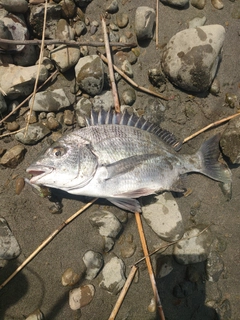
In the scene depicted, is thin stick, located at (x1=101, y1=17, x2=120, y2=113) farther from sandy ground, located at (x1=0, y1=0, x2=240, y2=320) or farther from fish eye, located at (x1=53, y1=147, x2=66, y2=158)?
fish eye, located at (x1=53, y1=147, x2=66, y2=158)

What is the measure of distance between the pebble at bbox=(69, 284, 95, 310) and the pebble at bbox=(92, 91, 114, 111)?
295 cm

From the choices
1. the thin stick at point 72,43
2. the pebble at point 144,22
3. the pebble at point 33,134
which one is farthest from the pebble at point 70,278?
the pebble at point 144,22

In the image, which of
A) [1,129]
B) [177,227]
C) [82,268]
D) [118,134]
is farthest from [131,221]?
[1,129]

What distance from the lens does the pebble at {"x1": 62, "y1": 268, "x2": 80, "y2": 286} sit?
3.98m

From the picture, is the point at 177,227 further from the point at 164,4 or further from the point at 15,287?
the point at 164,4

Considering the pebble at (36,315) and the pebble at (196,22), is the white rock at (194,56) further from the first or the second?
the pebble at (36,315)

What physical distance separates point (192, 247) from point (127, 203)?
1.40m

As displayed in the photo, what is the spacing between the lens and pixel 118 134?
3.90m

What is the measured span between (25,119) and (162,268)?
340cm

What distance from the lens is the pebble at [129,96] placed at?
14.3 feet

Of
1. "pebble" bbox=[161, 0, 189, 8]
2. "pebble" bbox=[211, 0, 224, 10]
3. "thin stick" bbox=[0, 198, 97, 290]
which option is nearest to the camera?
"thin stick" bbox=[0, 198, 97, 290]

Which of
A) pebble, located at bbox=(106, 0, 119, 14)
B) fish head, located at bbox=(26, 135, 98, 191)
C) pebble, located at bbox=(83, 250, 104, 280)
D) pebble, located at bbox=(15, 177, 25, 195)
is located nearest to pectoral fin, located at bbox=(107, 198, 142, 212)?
fish head, located at bbox=(26, 135, 98, 191)

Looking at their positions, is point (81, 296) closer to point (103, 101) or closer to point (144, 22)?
point (103, 101)

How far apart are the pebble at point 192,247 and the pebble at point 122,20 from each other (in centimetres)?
381
